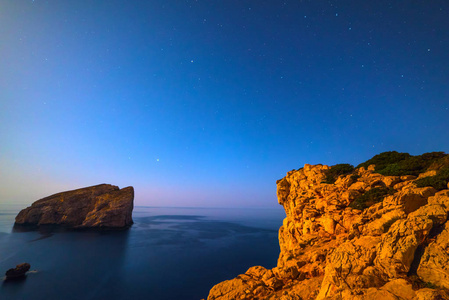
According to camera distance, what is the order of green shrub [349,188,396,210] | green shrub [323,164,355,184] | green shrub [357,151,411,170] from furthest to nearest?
green shrub [357,151,411,170] < green shrub [323,164,355,184] < green shrub [349,188,396,210]

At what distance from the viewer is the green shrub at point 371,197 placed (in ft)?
43.7

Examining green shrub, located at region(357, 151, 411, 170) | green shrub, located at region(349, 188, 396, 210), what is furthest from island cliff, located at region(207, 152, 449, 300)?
green shrub, located at region(357, 151, 411, 170)

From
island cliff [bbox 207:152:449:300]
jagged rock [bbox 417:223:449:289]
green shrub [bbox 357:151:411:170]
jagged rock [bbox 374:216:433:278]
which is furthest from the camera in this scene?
green shrub [bbox 357:151:411:170]

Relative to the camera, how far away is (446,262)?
286 inches

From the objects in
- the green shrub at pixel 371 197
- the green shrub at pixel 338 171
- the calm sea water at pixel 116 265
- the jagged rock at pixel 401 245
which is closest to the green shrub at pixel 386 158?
the green shrub at pixel 338 171

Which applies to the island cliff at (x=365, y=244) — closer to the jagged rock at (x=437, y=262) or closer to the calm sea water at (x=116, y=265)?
the jagged rock at (x=437, y=262)

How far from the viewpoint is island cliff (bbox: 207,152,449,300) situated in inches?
299

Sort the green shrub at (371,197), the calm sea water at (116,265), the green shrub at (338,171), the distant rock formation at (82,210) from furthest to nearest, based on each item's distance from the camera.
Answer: the distant rock formation at (82,210) → the calm sea water at (116,265) → the green shrub at (338,171) → the green shrub at (371,197)

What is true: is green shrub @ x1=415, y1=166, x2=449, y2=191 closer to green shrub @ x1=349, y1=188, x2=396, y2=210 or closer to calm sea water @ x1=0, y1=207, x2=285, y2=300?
green shrub @ x1=349, y1=188, x2=396, y2=210

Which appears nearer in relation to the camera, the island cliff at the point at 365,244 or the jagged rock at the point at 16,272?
the island cliff at the point at 365,244

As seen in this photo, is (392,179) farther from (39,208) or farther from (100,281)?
(39,208)

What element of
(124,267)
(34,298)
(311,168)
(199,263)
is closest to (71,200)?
(124,267)

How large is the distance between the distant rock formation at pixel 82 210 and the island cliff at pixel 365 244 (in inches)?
3532

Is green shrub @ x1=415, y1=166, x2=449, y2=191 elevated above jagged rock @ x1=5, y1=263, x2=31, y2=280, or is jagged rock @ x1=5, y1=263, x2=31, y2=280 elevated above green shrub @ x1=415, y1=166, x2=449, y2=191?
green shrub @ x1=415, y1=166, x2=449, y2=191
